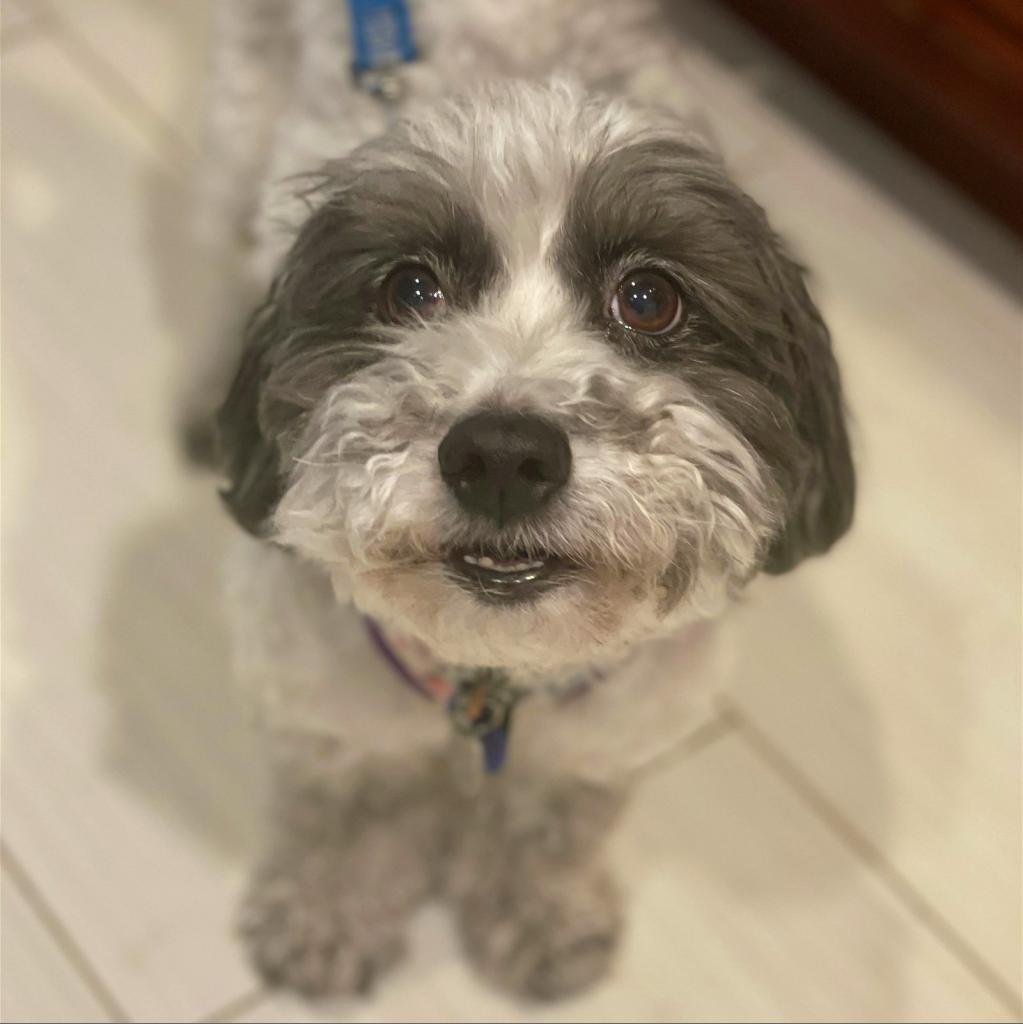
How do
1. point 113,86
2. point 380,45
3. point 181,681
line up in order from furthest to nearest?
point 113,86
point 181,681
point 380,45

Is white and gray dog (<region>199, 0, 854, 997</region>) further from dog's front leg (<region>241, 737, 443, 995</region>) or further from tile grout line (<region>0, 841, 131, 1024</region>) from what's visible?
tile grout line (<region>0, 841, 131, 1024</region>)

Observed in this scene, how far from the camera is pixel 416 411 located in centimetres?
92

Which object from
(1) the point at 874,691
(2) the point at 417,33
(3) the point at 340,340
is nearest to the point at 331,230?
(3) the point at 340,340

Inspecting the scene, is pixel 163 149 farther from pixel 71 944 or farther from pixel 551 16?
pixel 71 944

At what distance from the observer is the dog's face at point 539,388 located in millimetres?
889

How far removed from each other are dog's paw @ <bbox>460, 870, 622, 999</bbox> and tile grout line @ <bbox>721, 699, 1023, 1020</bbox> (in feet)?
0.83

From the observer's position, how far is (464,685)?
117 cm

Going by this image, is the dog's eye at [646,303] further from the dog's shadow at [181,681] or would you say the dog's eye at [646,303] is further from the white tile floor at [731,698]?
the dog's shadow at [181,681]

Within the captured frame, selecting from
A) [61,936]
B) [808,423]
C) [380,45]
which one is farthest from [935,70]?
[61,936]

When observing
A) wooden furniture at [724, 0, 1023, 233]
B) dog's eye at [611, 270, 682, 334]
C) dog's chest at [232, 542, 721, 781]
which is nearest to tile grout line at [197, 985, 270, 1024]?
dog's chest at [232, 542, 721, 781]

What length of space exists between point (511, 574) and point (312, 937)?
2.11 feet

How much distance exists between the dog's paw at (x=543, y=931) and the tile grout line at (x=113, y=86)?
1.14m

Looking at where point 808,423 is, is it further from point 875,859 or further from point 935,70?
point 935,70

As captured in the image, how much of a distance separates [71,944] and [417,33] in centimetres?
100
